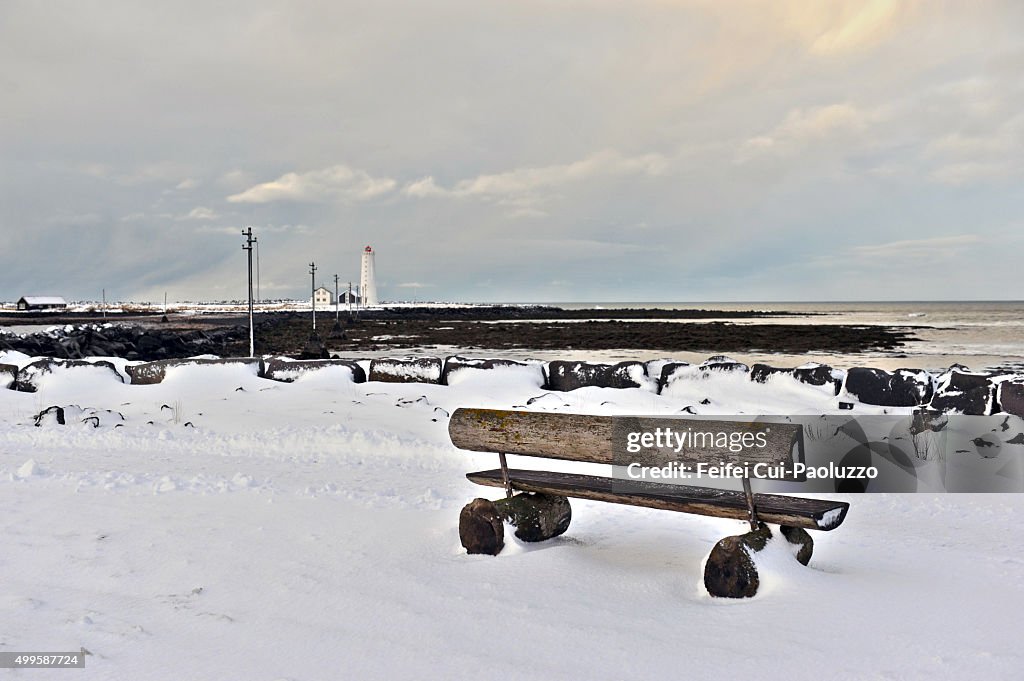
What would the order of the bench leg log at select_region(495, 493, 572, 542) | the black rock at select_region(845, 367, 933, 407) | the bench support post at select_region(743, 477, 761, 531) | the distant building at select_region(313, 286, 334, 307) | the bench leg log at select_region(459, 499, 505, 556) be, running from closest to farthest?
the bench support post at select_region(743, 477, 761, 531) → the bench leg log at select_region(459, 499, 505, 556) → the bench leg log at select_region(495, 493, 572, 542) → the black rock at select_region(845, 367, 933, 407) → the distant building at select_region(313, 286, 334, 307)

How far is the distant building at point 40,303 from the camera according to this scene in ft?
331

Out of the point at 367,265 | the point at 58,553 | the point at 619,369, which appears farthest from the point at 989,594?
the point at 367,265

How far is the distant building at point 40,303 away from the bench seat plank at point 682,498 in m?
118

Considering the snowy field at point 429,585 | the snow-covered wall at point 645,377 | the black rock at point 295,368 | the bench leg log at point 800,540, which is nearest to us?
the snowy field at point 429,585

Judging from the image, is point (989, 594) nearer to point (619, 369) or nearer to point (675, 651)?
point (675, 651)

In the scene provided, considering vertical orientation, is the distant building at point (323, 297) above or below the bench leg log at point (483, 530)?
above

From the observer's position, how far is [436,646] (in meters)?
3.11

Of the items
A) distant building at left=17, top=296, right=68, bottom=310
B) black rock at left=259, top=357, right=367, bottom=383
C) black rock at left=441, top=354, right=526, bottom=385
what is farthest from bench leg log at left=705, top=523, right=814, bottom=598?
distant building at left=17, top=296, right=68, bottom=310

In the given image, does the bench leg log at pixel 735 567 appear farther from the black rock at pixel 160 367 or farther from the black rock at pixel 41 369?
the black rock at pixel 41 369

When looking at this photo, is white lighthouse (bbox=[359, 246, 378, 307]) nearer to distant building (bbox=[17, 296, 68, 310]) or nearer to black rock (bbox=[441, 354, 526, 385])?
distant building (bbox=[17, 296, 68, 310])

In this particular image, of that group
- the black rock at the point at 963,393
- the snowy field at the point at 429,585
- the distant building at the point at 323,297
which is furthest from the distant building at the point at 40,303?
the black rock at the point at 963,393

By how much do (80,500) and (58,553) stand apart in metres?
1.32

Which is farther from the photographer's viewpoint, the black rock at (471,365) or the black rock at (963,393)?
the black rock at (471,365)

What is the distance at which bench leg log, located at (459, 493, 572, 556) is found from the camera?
173 inches
